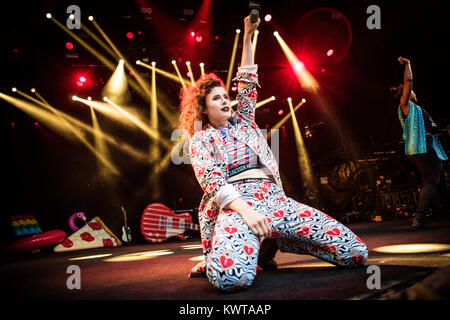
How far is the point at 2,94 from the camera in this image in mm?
6301

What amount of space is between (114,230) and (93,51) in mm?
4803

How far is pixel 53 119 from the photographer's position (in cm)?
717

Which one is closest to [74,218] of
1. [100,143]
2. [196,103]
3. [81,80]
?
[100,143]

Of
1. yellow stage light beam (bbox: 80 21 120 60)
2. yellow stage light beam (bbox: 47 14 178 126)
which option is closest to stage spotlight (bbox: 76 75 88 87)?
yellow stage light beam (bbox: 47 14 178 126)

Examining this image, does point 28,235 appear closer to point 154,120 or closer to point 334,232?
point 154,120

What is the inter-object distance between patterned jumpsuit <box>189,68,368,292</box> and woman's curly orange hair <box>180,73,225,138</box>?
208 mm

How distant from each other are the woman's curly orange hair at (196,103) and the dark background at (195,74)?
4664 mm

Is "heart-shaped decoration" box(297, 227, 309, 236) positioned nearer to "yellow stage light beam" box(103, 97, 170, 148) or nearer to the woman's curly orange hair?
the woman's curly orange hair

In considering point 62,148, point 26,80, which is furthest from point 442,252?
point 62,148

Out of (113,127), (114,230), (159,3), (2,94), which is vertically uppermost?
(159,3)

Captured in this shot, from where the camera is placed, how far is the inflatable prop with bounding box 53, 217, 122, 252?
6.15 meters

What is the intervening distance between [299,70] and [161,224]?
553 cm

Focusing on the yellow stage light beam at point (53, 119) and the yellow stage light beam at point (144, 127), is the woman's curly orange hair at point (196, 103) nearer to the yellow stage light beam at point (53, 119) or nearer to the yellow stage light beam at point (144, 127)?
the yellow stage light beam at point (144, 127)
